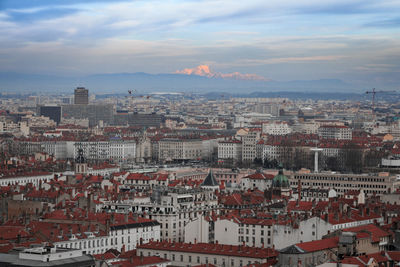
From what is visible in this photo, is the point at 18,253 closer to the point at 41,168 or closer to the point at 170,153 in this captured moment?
the point at 41,168

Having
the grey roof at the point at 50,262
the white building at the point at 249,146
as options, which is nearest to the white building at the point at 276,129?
the white building at the point at 249,146

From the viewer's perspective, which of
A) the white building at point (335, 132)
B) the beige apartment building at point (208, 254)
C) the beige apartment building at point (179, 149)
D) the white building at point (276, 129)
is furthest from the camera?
the white building at point (276, 129)

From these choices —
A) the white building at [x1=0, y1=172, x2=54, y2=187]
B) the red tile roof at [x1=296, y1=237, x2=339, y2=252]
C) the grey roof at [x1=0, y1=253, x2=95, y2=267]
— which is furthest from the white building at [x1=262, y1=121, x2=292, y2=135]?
the grey roof at [x1=0, y1=253, x2=95, y2=267]

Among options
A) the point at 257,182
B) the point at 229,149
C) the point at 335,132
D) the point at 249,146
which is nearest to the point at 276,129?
the point at 335,132

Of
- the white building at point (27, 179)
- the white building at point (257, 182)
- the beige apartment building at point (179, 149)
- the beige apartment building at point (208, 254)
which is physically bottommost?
the beige apartment building at point (179, 149)

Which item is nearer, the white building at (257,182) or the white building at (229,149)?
the white building at (257,182)

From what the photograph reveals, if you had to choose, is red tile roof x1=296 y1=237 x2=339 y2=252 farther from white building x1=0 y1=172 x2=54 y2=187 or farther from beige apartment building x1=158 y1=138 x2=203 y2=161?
beige apartment building x1=158 y1=138 x2=203 y2=161

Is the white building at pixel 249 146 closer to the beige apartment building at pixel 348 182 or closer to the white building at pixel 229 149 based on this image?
the white building at pixel 229 149

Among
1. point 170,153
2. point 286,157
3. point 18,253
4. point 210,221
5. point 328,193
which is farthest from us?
point 170,153

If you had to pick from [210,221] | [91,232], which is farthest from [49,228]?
[210,221]

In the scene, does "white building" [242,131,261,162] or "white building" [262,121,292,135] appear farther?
"white building" [262,121,292,135]

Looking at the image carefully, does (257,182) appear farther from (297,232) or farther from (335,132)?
(335,132)
